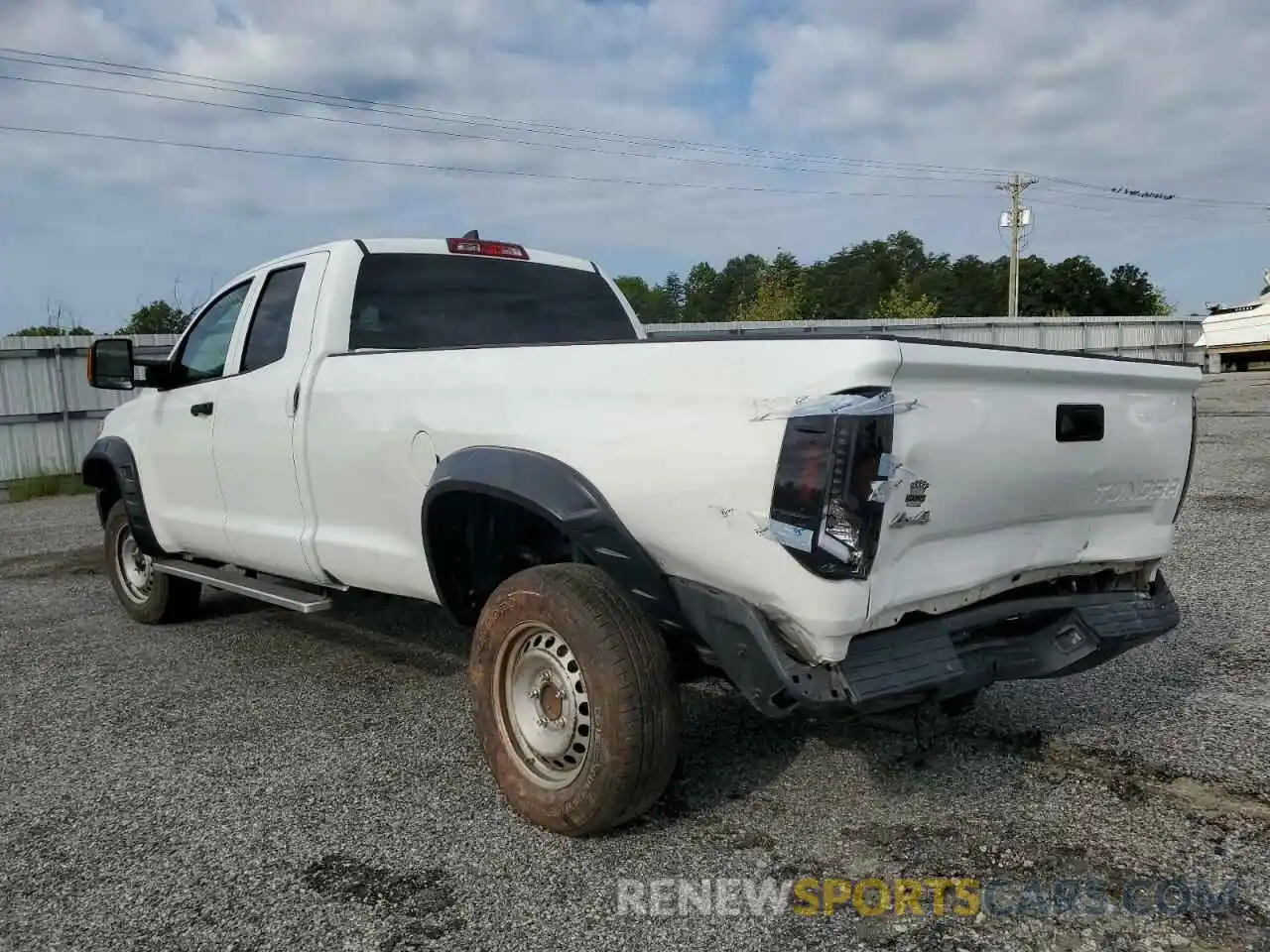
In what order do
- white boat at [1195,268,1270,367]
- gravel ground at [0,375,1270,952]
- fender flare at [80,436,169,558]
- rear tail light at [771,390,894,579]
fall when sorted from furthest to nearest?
white boat at [1195,268,1270,367] < fender flare at [80,436,169,558] < gravel ground at [0,375,1270,952] < rear tail light at [771,390,894,579]

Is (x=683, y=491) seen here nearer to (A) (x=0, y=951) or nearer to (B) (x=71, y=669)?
(A) (x=0, y=951)

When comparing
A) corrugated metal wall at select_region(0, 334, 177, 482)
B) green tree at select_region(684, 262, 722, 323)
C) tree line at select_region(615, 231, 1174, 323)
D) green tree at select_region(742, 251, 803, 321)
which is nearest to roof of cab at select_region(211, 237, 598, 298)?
corrugated metal wall at select_region(0, 334, 177, 482)

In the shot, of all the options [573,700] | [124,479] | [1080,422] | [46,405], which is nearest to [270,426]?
[124,479]

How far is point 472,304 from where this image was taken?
488 centimetres

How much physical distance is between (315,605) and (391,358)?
46.5 inches

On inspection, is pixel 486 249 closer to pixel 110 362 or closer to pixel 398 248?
pixel 398 248

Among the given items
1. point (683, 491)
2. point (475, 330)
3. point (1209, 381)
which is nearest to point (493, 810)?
point (683, 491)

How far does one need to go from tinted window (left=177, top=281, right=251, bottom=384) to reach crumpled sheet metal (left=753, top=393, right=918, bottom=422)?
3467 millimetres

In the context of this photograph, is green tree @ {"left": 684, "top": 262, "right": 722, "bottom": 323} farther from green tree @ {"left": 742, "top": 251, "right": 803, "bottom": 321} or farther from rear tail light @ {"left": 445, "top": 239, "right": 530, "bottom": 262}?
rear tail light @ {"left": 445, "top": 239, "right": 530, "bottom": 262}

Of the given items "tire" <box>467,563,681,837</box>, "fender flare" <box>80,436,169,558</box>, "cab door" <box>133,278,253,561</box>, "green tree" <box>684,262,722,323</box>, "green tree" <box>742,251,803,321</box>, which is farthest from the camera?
"green tree" <box>684,262,722,323</box>

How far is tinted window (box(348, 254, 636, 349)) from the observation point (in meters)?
4.62

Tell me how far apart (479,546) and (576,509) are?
31.6 inches

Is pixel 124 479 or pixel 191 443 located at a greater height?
pixel 191 443

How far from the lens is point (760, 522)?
8.77ft
